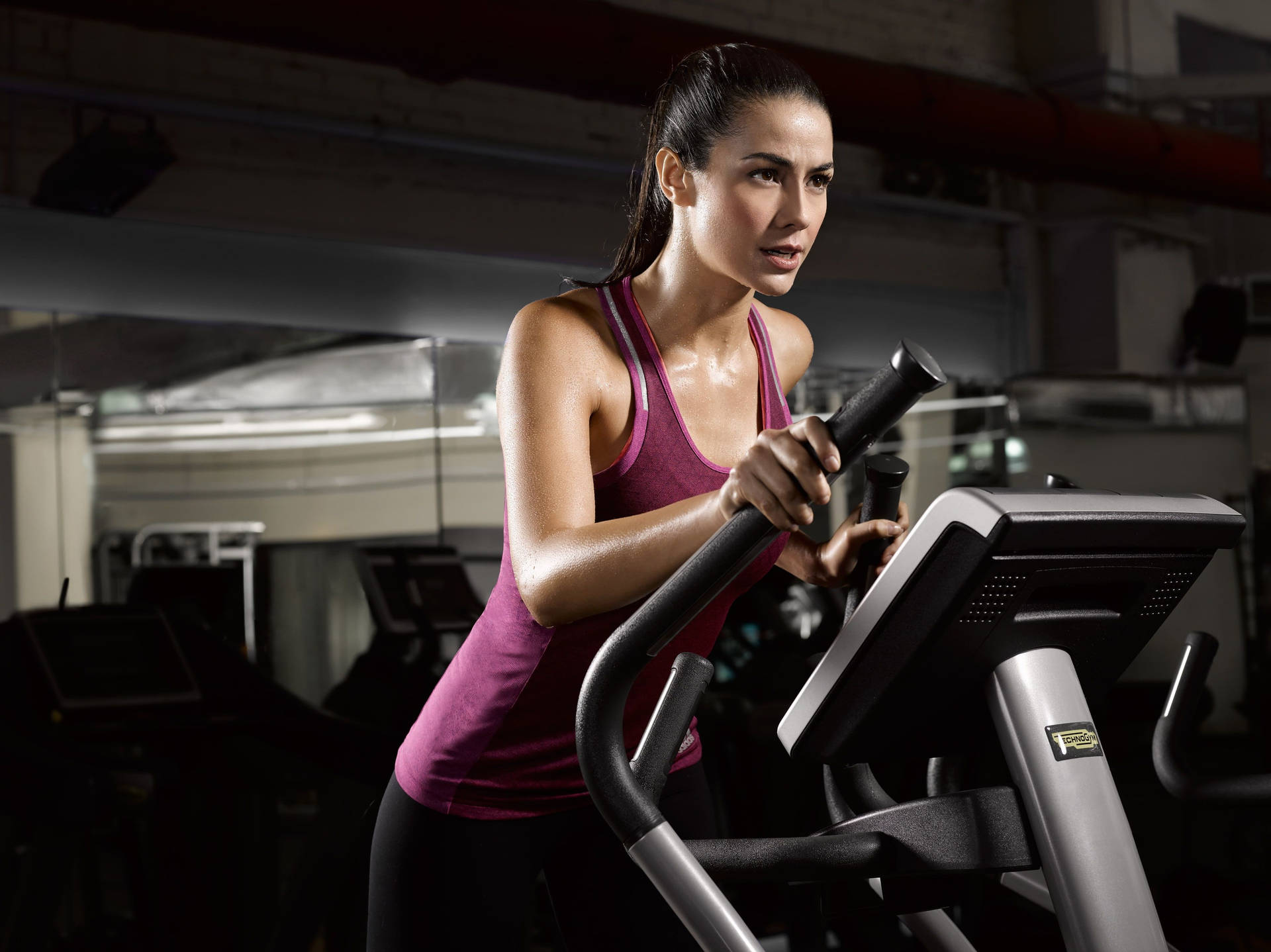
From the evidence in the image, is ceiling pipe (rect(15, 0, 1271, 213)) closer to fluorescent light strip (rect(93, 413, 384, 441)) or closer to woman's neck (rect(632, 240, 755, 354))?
fluorescent light strip (rect(93, 413, 384, 441))

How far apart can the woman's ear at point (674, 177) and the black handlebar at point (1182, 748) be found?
2.12ft

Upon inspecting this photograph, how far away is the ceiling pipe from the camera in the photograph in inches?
124

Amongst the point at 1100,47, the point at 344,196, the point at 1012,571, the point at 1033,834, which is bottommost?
the point at 1033,834

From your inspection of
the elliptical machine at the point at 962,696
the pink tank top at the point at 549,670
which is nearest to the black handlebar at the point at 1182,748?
the elliptical machine at the point at 962,696

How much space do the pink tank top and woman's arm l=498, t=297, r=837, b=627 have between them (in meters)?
0.04

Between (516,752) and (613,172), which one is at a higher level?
(613,172)

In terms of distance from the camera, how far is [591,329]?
1109 mm

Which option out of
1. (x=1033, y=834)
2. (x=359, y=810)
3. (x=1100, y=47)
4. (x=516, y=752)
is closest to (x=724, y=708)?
(x=359, y=810)

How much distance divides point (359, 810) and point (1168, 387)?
14.3 ft

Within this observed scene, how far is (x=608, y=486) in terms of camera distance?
1.10 metres

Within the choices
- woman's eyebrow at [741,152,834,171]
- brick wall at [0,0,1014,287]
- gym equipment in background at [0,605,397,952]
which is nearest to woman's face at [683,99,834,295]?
woman's eyebrow at [741,152,834,171]

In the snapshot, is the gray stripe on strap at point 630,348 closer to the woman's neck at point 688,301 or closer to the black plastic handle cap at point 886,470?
the woman's neck at point 688,301

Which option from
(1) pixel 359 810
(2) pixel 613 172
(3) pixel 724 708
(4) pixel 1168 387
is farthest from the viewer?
(4) pixel 1168 387

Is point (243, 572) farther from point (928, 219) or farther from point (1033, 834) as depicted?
point (928, 219)
